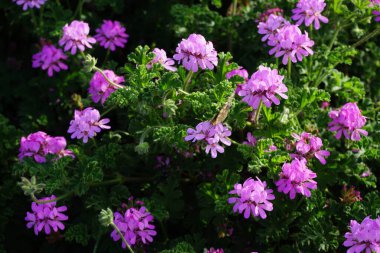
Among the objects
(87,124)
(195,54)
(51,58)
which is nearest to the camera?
(195,54)

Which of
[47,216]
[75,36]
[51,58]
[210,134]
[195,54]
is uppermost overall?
[195,54]

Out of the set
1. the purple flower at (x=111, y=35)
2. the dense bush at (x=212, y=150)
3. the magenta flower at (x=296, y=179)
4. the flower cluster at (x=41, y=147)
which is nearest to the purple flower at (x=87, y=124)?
the dense bush at (x=212, y=150)

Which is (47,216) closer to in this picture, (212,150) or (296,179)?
(212,150)

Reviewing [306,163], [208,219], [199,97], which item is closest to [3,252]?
[208,219]

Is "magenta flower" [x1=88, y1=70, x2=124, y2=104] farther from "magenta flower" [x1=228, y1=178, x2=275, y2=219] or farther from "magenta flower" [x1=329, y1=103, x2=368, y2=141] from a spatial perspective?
"magenta flower" [x1=329, y1=103, x2=368, y2=141]

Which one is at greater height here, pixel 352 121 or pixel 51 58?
pixel 352 121

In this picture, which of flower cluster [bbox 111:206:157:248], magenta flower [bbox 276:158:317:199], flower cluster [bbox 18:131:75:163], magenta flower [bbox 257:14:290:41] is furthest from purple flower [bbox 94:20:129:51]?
magenta flower [bbox 276:158:317:199]

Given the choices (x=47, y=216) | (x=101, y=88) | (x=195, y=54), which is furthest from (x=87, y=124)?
(x=195, y=54)
